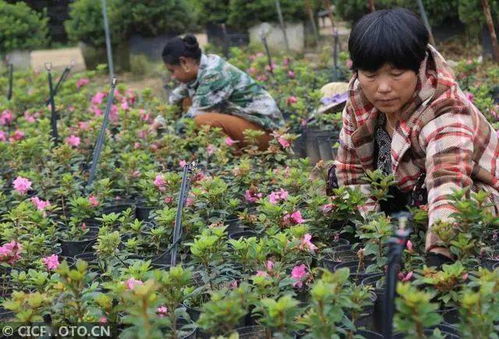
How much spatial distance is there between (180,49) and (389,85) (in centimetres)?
262

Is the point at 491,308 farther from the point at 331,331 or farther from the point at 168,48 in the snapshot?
the point at 168,48

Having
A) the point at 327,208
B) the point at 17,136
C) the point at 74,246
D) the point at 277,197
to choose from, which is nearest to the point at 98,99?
the point at 17,136

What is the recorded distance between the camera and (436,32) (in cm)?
886

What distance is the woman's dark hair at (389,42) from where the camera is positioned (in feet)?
7.55

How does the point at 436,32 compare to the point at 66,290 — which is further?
the point at 436,32

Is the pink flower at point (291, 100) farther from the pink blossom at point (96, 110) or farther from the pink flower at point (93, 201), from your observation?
the pink flower at point (93, 201)

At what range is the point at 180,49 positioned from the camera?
4.81 meters

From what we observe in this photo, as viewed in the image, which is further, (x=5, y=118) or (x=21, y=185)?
(x=5, y=118)

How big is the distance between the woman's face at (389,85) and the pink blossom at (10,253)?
1.19 metres

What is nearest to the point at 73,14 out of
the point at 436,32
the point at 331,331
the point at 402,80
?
the point at 436,32

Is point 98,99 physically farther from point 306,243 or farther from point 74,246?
point 306,243

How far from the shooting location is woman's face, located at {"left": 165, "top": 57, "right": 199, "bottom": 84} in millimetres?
4875

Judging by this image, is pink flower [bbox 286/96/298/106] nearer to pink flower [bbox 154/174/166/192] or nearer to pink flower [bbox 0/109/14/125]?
pink flower [bbox 0/109/14/125]

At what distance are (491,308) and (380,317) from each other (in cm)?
55
